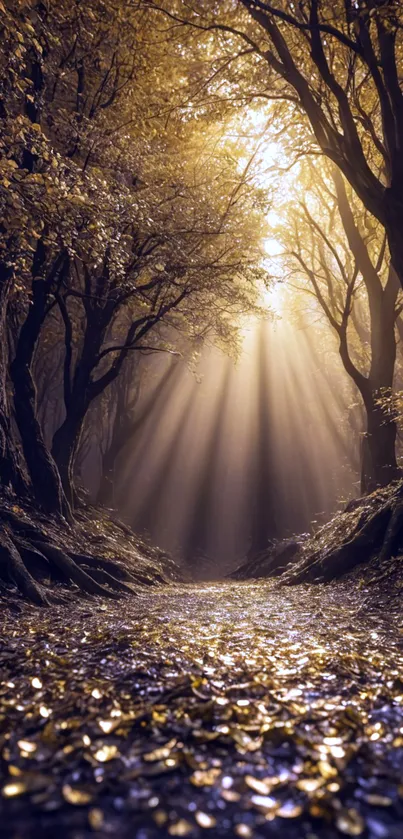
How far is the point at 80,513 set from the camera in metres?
18.4

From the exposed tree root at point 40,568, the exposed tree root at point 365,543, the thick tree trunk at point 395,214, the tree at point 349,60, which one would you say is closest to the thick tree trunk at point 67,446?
the exposed tree root at point 40,568

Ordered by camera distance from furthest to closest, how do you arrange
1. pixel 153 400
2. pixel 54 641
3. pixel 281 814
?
pixel 153 400 < pixel 54 641 < pixel 281 814

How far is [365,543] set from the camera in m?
11.3

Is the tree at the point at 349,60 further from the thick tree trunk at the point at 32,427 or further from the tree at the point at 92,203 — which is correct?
the thick tree trunk at the point at 32,427

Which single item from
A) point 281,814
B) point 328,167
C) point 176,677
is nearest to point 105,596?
point 176,677

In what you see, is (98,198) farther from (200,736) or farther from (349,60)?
(200,736)

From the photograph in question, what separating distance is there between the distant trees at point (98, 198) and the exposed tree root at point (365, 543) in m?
7.19

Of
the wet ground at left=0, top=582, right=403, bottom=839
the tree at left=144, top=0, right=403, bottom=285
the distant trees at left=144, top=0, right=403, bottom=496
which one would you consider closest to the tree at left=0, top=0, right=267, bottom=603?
the distant trees at left=144, top=0, right=403, bottom=496

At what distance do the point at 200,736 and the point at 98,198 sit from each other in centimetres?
949

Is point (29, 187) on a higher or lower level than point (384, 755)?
higher

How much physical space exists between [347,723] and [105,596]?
7.98 metres

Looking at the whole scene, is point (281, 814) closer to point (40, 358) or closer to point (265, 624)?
point (265, 624)

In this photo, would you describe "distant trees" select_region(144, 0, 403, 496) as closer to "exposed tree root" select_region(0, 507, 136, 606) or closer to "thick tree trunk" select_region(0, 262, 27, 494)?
"thick tree trunk" select_region(0, 262, 27, 494)

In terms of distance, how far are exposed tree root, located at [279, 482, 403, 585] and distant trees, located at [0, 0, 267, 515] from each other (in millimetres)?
7192
